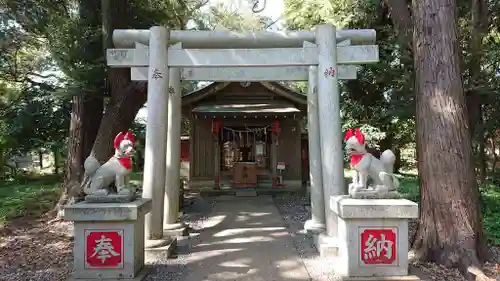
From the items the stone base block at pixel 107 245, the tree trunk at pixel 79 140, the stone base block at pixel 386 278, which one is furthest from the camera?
the tree trunk at pixel 79 140

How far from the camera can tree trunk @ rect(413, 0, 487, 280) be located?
17.6ft

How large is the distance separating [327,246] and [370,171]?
1492mm

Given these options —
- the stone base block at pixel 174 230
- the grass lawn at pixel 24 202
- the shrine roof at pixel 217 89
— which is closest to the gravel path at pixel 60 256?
the stone base block at pixel 174 230

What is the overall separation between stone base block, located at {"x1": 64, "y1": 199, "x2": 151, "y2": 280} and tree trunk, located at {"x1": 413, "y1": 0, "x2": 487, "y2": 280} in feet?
13.8

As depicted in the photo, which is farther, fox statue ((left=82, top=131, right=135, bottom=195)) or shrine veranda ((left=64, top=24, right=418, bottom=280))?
shrine veranda ((left=64, top=24, right=418, bottom=280))

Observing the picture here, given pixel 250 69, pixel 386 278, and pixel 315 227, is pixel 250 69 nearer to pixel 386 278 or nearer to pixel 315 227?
pixel 315 227

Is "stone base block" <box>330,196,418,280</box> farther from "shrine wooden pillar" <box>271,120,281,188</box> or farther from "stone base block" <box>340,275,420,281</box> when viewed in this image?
"shrine wooden pillar" <box>271,120,281,188</box>

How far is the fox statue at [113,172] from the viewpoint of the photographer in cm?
523

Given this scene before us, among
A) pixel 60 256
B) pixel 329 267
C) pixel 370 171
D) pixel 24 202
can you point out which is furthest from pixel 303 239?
pixel 24 202

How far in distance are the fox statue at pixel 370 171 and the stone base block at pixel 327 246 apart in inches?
46.5

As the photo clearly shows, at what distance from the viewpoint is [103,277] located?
16.2 ft

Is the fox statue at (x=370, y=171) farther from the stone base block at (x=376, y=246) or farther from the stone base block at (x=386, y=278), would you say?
the stone base block at (x=386, y=278)

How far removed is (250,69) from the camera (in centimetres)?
727

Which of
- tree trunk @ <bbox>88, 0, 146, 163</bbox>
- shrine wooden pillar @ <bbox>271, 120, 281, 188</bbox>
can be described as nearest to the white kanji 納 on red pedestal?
tree trunk @ <bbox>88, 0, 146, 163</bbox>
